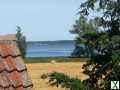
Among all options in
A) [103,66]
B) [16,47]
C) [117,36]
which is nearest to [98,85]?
[103,66]

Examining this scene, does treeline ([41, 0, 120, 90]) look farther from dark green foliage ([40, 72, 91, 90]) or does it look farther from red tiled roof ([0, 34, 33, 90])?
red tiled roof ([0, 34, 33, 90])

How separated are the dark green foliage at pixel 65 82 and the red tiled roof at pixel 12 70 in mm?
2187

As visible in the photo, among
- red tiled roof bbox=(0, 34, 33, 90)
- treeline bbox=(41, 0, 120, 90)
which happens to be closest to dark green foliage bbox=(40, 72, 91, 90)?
treeline bbox=(41, 0, 120, 90)

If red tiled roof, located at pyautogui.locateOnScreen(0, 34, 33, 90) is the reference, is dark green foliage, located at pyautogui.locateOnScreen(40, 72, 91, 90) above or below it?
below

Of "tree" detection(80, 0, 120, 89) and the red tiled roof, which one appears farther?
"tree" detection(80, 0, 120, 89)

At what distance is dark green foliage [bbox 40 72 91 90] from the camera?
607cm

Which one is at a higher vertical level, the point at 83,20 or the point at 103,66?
the point at 83,20

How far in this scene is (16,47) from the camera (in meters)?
3.98

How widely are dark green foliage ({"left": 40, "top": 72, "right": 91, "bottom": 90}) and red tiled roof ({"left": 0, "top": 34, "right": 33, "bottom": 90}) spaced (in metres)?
2.19

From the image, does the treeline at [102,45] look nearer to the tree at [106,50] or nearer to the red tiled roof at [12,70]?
the tree at [106,50]

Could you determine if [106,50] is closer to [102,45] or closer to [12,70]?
[102,45]

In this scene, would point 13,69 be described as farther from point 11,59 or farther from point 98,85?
point 98,85

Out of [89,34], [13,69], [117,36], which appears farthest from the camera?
[89,34]

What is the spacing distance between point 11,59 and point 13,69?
0.10 metres
